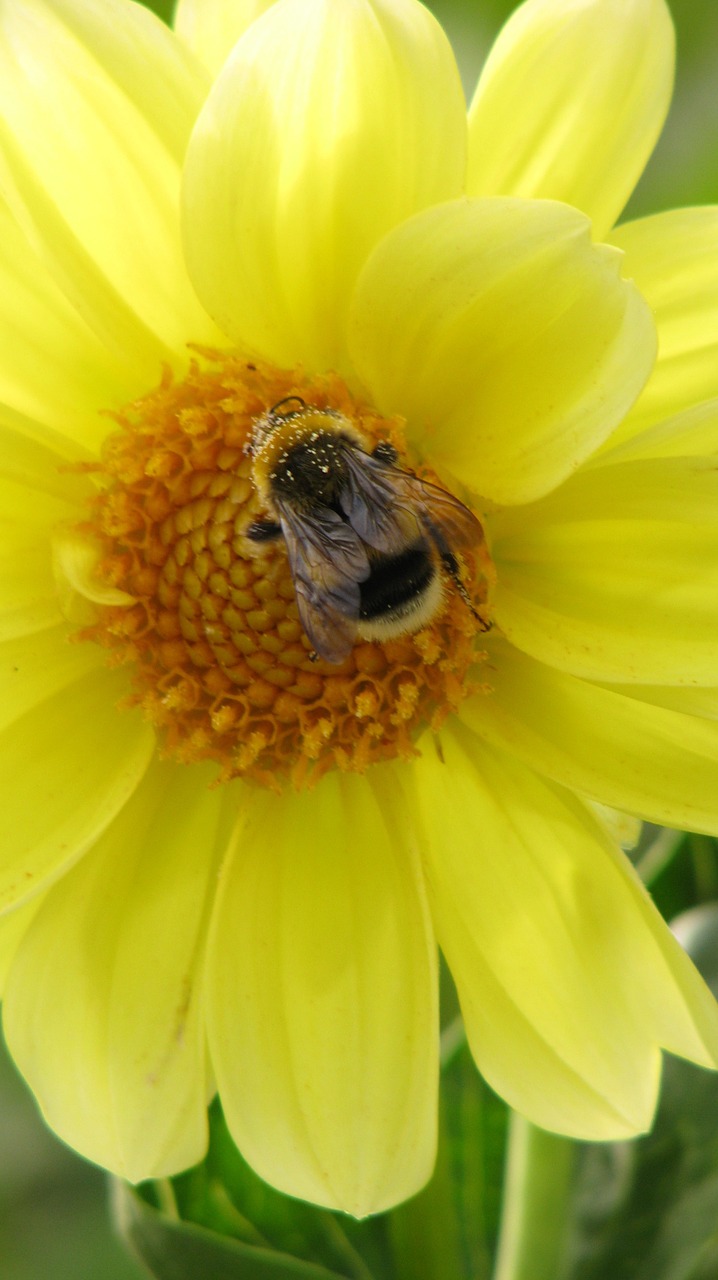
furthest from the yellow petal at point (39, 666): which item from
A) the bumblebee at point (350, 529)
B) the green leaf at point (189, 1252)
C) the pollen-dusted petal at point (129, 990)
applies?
the green leaf at point (189, 1252)

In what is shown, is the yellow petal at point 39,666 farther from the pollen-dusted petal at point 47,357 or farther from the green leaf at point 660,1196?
the green leaf at point 660,1196

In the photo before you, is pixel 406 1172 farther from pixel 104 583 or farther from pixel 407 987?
pixel 104 583

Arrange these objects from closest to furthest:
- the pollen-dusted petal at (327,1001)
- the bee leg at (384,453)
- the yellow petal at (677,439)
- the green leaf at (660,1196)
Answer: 1. the yellow petal at (677,439)
2. the pollen-dusted petal at (327,1001)
3. the bee leg at (384,453)
4. the green leaf at (660,1196)

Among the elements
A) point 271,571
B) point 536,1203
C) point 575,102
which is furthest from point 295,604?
point 536,1203

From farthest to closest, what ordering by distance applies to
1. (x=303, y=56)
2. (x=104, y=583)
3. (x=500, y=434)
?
(x=104, y=583), (x=500, y=434), (x=303, y=56)

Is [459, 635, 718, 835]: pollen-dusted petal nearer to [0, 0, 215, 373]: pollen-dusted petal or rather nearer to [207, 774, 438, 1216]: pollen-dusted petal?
[207, 774, 438, 1216]: pollen-dusted petal

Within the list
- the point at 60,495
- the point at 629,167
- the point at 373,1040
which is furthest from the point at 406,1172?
the point at 629,167
